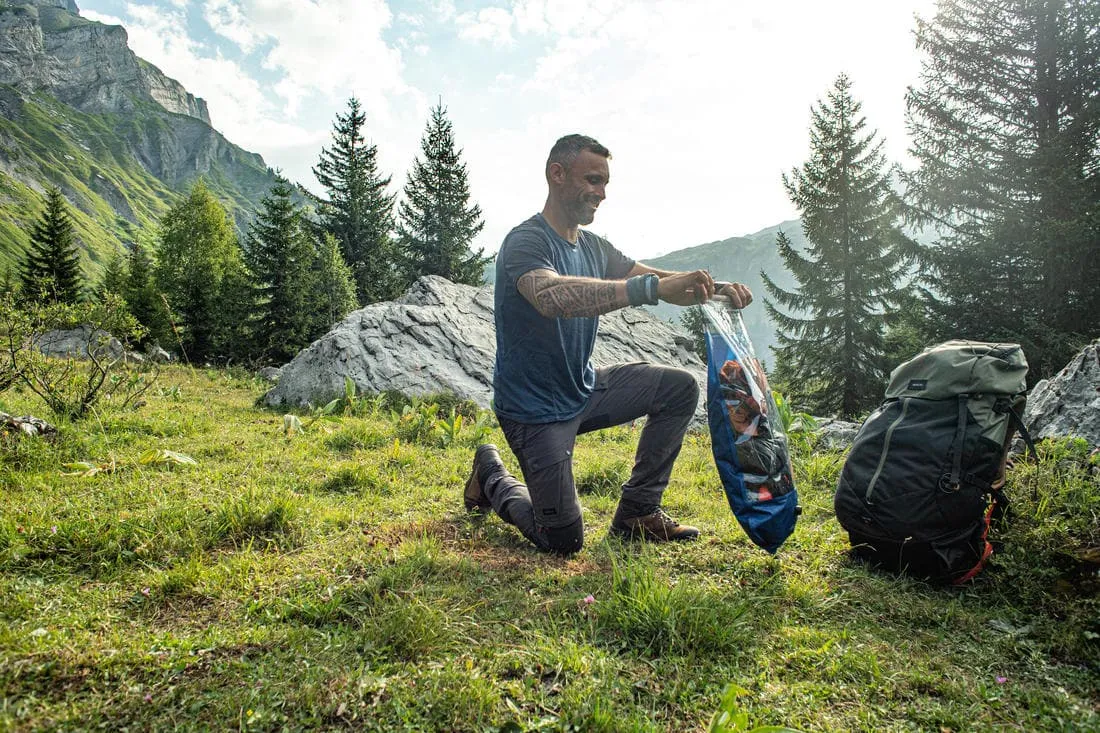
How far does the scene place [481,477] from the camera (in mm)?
3930

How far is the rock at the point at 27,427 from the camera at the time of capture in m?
4.34

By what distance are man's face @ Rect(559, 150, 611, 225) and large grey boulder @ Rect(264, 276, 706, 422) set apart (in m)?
5.72

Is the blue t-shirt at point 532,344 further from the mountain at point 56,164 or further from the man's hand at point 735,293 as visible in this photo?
the mountain at point 56,164

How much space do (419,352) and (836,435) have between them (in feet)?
23.1

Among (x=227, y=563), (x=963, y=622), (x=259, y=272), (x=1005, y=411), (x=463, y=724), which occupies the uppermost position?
(x=259, y=272)

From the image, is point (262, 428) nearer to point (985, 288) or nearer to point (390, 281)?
point (985, 288)

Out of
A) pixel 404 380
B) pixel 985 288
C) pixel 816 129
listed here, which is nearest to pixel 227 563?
pixel 404 380

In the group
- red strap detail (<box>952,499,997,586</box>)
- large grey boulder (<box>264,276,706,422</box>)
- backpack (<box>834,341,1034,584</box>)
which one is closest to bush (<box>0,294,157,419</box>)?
large grey boulder (<box>264,276,706,422</box>)

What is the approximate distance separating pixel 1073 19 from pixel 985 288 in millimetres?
7896

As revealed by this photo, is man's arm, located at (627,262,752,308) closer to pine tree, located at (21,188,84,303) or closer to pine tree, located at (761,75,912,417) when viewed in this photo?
pine tree, located at (761,75,912,417)

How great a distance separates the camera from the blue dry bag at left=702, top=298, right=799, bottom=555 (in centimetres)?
306

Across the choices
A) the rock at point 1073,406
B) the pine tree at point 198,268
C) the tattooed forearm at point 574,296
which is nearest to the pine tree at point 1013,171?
the rock at point 1073,406

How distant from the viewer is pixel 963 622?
265cm

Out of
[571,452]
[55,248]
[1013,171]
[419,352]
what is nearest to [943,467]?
[571,452]
